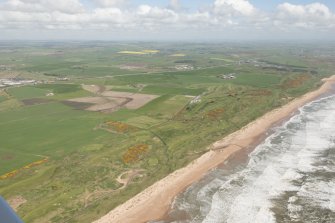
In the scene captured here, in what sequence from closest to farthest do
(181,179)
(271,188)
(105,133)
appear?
1. (271,188)
2. (181,179)
3. (105,133)

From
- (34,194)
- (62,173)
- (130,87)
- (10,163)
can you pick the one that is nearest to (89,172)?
(62,173)

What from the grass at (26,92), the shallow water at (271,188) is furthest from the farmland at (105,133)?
the shallow water at (271,188)

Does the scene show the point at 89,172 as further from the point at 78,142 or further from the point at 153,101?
the point at 153,101

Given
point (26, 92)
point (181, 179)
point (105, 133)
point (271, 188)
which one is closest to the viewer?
point (271, 188)

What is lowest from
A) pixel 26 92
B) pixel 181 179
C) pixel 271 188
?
pixel 181 179

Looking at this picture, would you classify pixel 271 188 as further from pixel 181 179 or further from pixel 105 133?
pixel 105 133

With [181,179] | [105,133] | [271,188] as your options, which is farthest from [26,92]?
[271,188]
